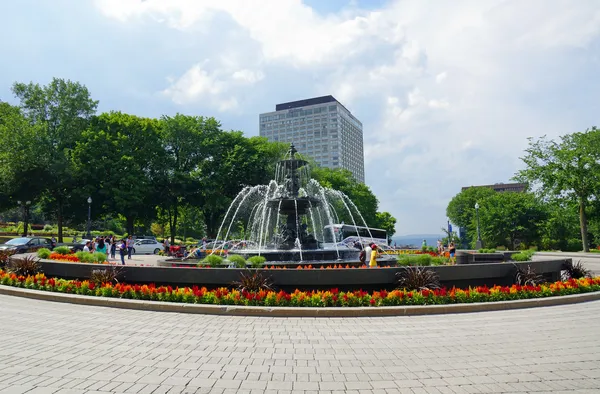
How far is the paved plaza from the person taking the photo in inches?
205

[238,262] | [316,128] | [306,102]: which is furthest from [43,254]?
[306,102]

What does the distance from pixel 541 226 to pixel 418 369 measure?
56021mm

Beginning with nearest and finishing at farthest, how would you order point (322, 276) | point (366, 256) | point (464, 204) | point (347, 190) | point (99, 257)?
point (322, 276) → point (99, 257) → point (366, 256) → point (347, 190) → point (464, 204)

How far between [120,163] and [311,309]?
37.2 metres

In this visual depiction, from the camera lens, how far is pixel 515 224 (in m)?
54.8

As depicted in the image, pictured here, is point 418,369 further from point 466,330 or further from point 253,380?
point 466,330

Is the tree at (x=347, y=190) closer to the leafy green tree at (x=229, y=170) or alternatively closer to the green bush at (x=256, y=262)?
the leafy green tree at (x=229, y=170)

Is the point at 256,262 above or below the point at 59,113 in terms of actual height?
below

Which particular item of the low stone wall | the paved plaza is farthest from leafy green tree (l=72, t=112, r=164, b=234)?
the paved plaza

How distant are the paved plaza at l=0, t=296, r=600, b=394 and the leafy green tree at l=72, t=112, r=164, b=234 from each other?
3273 cm

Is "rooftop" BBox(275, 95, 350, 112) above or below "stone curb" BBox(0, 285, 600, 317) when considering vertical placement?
above

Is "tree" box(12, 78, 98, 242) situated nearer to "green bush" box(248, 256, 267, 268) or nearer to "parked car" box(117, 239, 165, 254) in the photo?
"parked car" box(117, 239, 165, 254)

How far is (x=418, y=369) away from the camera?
5.88m

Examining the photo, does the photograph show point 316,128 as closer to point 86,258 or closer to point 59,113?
point 59,113
